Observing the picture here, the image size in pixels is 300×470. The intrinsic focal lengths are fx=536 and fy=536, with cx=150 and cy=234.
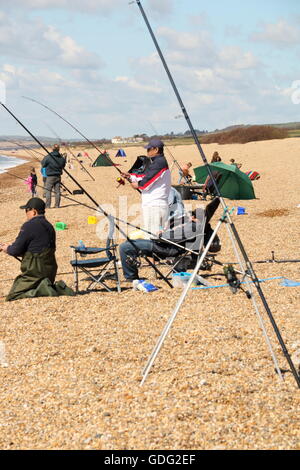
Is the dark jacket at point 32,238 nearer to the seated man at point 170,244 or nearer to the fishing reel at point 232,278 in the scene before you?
the seated man at point 170,244

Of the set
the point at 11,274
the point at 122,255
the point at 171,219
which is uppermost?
the point at 171,219

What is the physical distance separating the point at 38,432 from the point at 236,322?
2.34 meters

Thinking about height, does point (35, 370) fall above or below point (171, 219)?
below

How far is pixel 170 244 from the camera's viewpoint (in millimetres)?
6957

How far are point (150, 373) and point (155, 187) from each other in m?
3.19

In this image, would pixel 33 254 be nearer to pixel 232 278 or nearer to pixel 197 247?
pixel 197 247

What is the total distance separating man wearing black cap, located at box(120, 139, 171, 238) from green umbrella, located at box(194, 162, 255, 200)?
6402mm

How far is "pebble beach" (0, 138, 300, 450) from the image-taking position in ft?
11.1

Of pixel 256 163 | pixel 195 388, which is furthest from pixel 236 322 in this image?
pixel 256 163

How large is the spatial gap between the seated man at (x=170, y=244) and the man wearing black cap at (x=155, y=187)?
0.18 metres

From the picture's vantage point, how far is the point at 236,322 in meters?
5.21

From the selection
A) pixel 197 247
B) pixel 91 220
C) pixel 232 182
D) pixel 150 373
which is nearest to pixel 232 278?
pixel 150 373

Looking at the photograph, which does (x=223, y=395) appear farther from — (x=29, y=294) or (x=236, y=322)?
(x=29, y=294)

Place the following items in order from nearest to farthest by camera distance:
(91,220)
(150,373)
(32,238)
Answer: (150,373), (32,238), (91,220)
